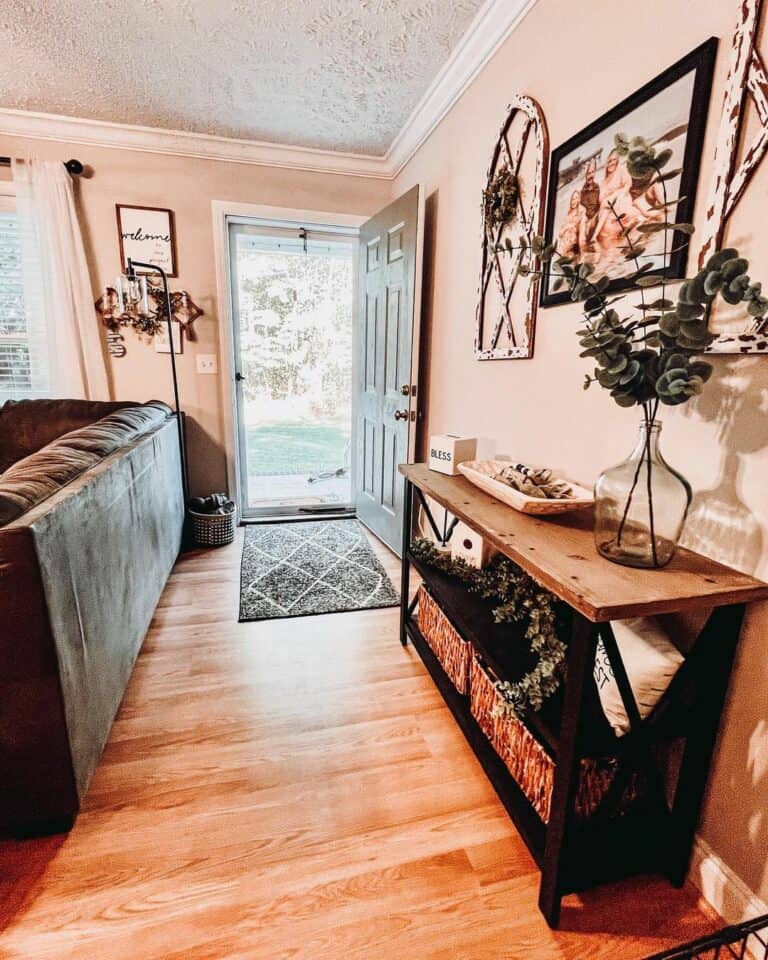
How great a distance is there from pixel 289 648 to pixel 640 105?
212cm

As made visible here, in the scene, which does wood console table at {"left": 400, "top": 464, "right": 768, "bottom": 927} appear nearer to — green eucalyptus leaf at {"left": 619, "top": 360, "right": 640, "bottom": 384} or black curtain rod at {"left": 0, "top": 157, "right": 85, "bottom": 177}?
green eucalyptus leaf at {"left": 619, "top": 360, "right": 640, "bottom": 384}

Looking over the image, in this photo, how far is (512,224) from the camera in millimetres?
1779

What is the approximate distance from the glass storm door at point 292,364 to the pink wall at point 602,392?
146 centimetres

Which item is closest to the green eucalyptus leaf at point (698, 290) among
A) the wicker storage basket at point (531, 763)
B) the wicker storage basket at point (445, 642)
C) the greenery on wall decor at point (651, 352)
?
the greenery on wall decor at point (651, 352)

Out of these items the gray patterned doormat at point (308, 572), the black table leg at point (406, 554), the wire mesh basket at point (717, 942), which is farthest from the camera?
the gray patterned doormat at point (308, 572)

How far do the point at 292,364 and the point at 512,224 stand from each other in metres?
2.44

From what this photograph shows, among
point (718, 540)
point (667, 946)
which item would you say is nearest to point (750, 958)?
point (667, 946)

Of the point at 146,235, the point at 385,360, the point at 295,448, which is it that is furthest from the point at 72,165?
the point at 295,448

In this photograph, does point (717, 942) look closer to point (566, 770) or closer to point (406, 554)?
point (566, 770)

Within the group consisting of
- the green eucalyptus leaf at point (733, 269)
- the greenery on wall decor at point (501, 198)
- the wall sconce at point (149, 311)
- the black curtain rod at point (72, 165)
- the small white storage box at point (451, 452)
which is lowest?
the small white storage box at point (451, 452)

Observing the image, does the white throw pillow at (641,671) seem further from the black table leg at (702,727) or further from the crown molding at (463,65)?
the crown molding at (463,65)

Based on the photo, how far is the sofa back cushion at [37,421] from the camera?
261 cm

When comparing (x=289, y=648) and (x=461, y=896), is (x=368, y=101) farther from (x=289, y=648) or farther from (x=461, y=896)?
(x=461, y=896)

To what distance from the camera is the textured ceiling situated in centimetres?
179
